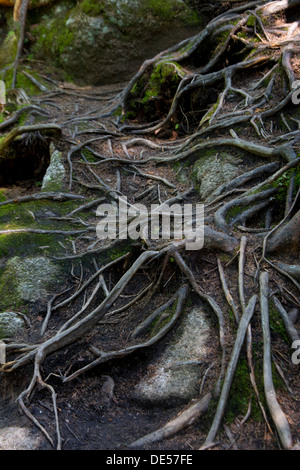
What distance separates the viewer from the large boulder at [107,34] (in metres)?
8.65

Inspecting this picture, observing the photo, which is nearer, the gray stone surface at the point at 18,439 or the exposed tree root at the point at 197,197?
the gray stone surface at the point at 18,439

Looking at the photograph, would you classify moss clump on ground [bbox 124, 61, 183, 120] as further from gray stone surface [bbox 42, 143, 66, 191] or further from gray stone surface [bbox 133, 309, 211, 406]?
gray stone surface [bbox 133, 309, 211, 406]

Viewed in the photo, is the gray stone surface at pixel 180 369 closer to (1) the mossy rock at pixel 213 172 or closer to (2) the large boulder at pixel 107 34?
(1) the mossy rock at pixel 213 172

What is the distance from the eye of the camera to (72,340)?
10.9 ft

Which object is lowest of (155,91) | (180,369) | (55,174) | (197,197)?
(180,369)

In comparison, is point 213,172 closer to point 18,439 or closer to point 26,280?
point 26,280

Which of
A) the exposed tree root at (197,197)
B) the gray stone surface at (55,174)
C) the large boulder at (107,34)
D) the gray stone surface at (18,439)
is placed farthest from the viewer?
the large boulder at (107,34)

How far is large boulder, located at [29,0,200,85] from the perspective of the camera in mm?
8648

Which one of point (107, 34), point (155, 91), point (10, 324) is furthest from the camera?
point (107, 34)

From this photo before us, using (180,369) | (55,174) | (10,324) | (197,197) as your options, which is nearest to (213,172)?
(197,197)

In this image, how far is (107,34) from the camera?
8898mm

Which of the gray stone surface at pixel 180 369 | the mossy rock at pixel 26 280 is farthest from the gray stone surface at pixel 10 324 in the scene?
the gray stone surface at pixel 180 369
